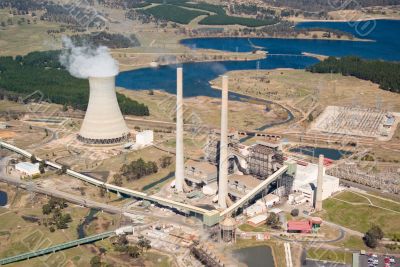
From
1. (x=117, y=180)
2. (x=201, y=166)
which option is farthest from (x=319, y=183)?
(x=117, y=180)

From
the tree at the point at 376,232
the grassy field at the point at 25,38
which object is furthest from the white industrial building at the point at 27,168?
the grassy field at the point at 25,38

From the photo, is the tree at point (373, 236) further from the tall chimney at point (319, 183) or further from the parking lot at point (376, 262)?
the tall chimney at point (319, 183)

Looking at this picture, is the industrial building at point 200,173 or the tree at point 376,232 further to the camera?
the industrial building at point 200,173

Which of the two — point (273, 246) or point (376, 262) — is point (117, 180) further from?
point (376, 262)

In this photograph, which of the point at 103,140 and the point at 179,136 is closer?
the point at 179,136

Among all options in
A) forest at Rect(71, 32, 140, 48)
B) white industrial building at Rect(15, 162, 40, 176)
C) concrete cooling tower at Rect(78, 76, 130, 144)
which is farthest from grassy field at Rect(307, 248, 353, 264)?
forest at Rect(71, 32, 140, 48)

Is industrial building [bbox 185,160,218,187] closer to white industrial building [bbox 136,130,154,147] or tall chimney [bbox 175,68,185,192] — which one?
tall chimney [bbox 175,68,185,192]

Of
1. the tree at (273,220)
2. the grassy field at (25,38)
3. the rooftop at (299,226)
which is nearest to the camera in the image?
the rooftop at (299,226)
